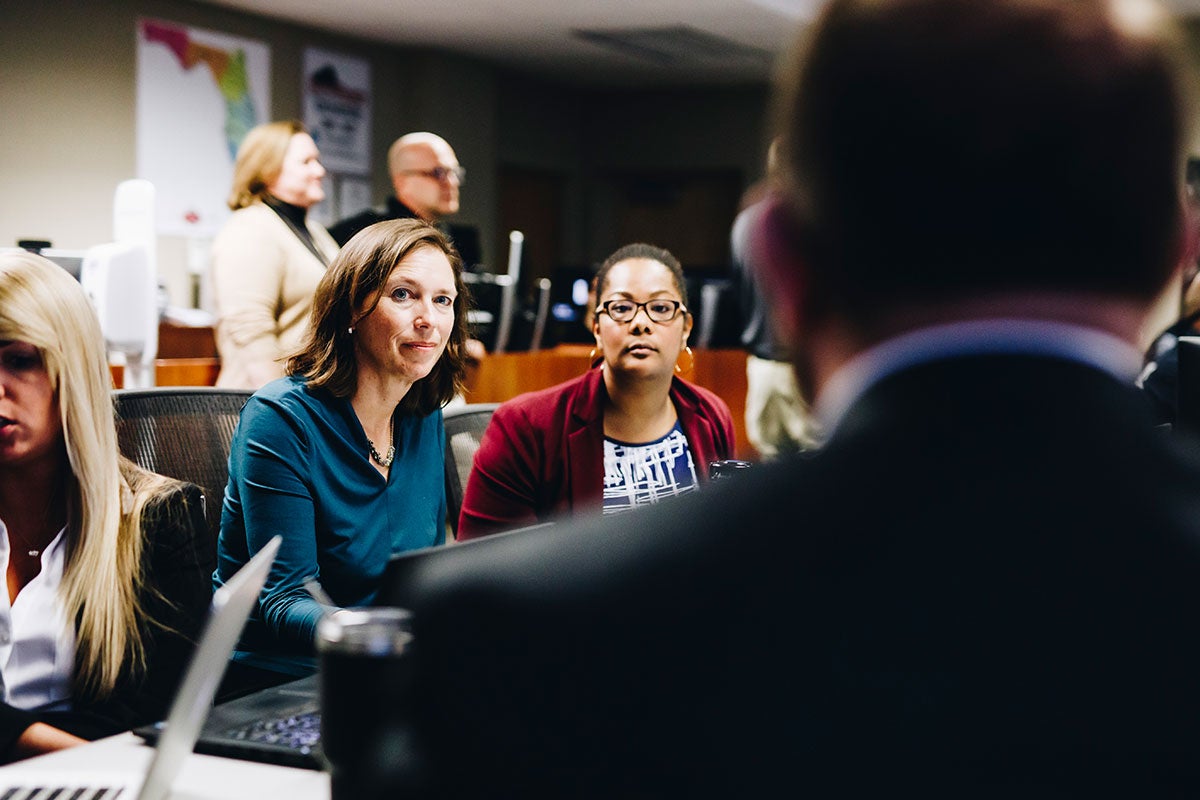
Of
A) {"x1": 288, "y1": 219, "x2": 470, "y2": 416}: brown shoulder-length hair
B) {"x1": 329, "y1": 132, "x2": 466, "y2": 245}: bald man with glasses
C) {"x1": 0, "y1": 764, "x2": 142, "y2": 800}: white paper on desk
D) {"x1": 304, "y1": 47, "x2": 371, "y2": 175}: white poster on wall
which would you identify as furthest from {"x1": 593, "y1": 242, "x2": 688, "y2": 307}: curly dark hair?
{"x1": 304, "y1": 47, "x2": 371, "y2": 175}: white poster on wall

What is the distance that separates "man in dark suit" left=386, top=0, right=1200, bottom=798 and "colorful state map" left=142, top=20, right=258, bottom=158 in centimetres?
696

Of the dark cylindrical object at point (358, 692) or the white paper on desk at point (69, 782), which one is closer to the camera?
the dark cylindrical object at point (358, 692)

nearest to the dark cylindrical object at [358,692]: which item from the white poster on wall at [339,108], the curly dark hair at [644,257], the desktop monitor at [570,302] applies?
the curly dark hair at [644,257]

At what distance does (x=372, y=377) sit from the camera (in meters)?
1.95

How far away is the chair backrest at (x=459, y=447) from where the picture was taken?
7.18ft

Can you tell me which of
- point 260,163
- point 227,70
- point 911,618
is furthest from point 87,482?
point 227,70

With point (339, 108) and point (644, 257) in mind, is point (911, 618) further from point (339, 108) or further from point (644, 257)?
point (339, 108)

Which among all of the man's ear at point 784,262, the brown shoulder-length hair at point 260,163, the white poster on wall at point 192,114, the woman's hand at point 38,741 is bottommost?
the woman's hand at point 38,741

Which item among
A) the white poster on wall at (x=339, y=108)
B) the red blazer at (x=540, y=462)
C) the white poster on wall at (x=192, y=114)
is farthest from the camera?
the white poster on wall at (x=339, y=108)

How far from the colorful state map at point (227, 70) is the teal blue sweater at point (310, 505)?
18.5 feet

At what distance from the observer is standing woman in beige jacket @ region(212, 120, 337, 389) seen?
10.7 feet

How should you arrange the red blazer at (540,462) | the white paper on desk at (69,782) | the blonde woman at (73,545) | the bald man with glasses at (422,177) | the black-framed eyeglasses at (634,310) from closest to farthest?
the white paper on desk at (69,782) < the blonde woman at (73,545) < the red blazer at (540,462) < the black-framed eyeglasses at (634,310) < the bald man with glasses at (422,177)

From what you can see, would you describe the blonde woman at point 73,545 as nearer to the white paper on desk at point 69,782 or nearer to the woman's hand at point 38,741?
the woman's hand at point 38,741

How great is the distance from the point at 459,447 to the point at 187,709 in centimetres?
138
